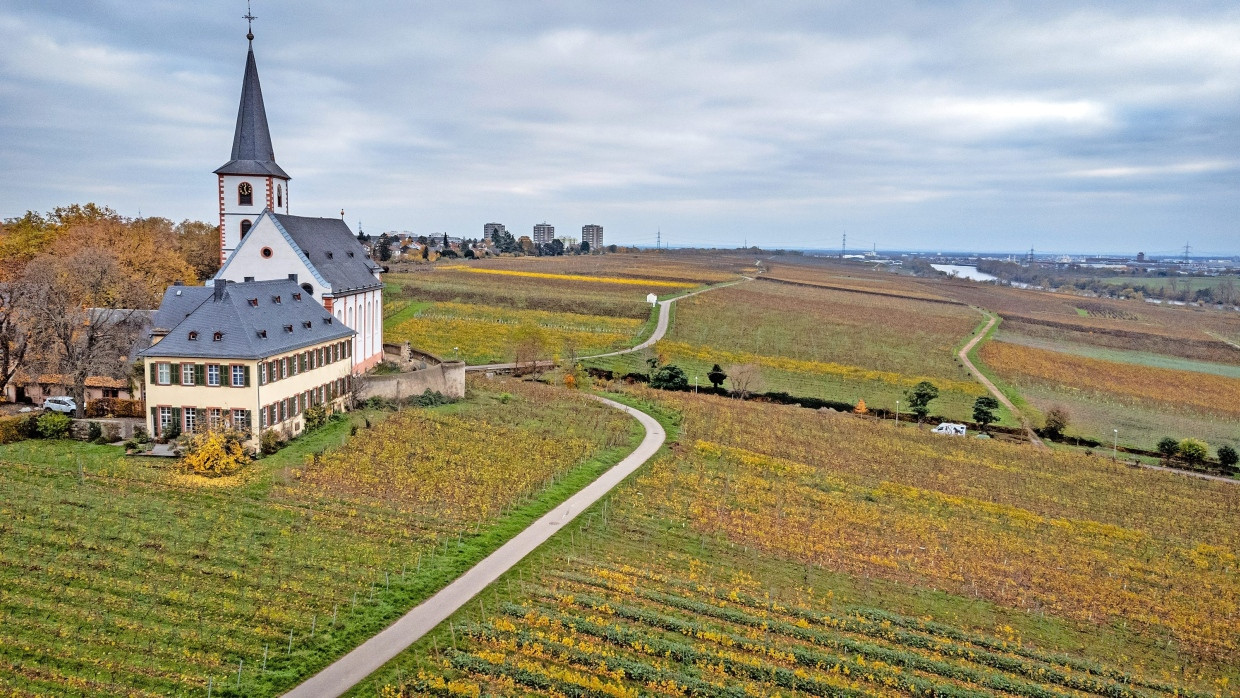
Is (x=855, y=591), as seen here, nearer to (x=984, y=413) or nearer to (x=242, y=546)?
(x=242, y=546)

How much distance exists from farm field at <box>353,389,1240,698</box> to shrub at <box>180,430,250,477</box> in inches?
577

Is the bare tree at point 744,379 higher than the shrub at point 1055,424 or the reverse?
higher

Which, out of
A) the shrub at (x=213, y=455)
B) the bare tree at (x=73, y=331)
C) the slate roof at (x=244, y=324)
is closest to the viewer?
the shrub at (x=213, y=455)

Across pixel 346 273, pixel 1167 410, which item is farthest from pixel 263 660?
pixel 1167 410

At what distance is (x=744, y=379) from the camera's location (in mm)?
64375

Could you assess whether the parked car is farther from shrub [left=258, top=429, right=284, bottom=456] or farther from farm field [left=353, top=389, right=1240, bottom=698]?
farm field [left=353, top=389, right=1240, bottom=698]

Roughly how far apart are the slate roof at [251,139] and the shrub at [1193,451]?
59.9m

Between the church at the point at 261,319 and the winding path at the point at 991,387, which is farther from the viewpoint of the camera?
the winding path at the point at 991,387

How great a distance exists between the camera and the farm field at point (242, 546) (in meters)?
18.5

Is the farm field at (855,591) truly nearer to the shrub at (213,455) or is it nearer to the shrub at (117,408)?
the shrub at (213,455)

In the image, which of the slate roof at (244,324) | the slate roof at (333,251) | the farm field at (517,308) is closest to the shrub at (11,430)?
the slate roof at (244,324)

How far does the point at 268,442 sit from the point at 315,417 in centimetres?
484

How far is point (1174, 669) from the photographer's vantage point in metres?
23.4

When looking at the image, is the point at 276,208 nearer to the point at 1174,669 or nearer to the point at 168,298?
the point at 168,298
